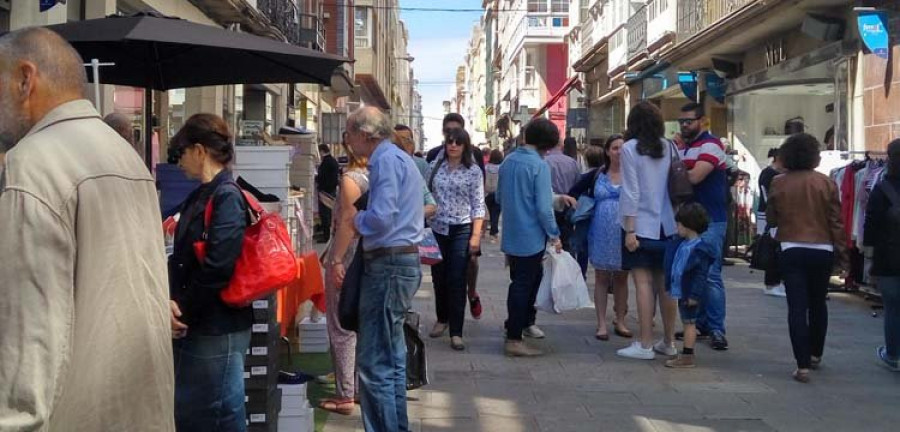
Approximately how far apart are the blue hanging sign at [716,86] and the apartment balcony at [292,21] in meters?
8.64

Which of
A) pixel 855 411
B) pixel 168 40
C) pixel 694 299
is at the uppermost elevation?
pixel 168 40

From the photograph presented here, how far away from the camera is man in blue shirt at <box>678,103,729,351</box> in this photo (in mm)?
8258

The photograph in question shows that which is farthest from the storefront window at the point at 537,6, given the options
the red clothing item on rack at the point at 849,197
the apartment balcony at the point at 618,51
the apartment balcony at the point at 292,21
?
the red clothing item on rack at the point at 849,197

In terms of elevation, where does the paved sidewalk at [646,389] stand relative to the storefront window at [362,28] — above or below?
below

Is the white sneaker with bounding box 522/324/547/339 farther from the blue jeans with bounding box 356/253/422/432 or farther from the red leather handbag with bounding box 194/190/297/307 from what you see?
the red leather handbag with bounding box 194/190/297/307

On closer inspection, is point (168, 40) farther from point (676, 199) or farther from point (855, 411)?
point (855, 411)

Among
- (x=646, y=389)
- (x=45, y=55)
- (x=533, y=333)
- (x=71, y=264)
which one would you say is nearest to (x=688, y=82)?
(x=533, y=333)

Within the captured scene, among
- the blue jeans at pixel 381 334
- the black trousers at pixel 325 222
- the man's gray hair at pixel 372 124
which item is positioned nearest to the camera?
the blue jeans at pixel 381 334

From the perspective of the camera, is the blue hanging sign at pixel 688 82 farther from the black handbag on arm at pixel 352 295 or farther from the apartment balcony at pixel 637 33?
the black handbag on arm at pixel 352 295

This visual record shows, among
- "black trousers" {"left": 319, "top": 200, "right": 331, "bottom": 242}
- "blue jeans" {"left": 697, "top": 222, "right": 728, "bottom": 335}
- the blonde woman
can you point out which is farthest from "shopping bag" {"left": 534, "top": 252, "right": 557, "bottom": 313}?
"black trousers" {"left": 319, "top": 200, "right": 331, "bottom": 242}

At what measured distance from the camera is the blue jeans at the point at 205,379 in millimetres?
4004

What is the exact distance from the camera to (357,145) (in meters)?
5.25

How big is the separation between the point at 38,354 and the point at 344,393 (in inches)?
173

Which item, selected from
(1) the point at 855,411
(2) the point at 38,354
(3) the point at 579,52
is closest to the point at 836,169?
(1) the point at 855,411
